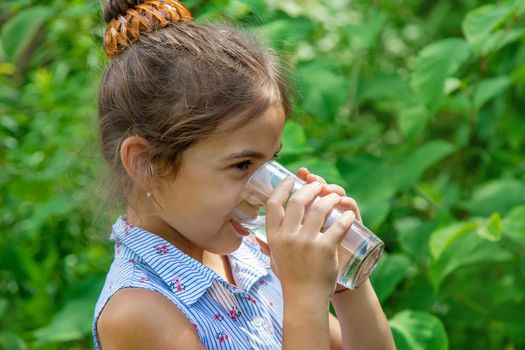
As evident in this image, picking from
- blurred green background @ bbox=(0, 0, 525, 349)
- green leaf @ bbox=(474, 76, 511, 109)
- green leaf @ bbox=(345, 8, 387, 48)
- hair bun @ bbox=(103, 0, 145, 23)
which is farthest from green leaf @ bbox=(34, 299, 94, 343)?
green leaf @ bbox=(474, 76, 511, 109)

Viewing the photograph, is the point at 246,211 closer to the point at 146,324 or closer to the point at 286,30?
the point at 146,324

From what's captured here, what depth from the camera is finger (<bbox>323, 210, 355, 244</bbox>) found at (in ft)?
4.70

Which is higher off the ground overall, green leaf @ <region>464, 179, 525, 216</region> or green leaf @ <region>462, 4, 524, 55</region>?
green leaf @ <region>462, 4, 524, 55</region>

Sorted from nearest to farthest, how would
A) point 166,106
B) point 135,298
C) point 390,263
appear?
point 135,298 < point 166,106 < point 390,263

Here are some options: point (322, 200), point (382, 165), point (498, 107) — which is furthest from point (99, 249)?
point (322, 200)

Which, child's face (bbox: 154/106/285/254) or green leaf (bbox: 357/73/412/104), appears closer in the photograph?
child's face (bbox: 154/106/285/254)

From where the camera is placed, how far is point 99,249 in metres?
2.84

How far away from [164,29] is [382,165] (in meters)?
0.94

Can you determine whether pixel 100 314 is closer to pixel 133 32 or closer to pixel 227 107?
pixel 227 107

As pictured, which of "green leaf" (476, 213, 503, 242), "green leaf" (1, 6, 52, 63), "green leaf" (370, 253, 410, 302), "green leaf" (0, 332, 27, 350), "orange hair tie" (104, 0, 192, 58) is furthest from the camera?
"green leaf" (0, 332, 27, 350)

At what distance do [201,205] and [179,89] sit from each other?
8.0 inches

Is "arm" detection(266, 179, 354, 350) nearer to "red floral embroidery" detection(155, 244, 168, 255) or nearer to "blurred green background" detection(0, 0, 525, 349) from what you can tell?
"red floral embroidery" detection(155, 244, 168, 255)

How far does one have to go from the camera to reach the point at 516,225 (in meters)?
2.07

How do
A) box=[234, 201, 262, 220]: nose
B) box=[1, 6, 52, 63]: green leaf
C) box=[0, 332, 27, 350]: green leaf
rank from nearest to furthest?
box=[234, 201, 262, 220]: nose < box=[1, 6, 52, 63]: green leaf < box=[0, 332, 27, 350]: green leaf
